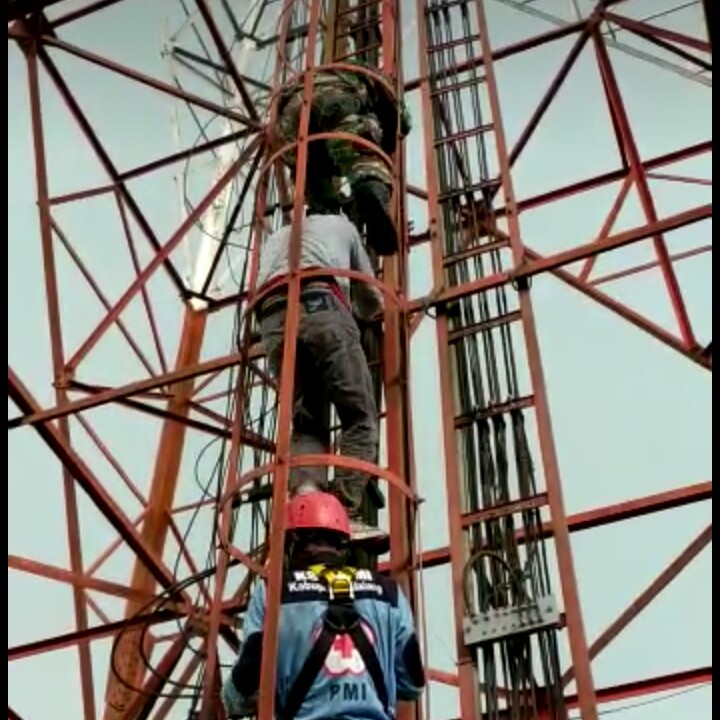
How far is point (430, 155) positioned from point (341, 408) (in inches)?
116

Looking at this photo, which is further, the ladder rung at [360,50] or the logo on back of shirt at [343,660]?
the ladder rung at [360,50]

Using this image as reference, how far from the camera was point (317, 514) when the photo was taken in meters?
6.66

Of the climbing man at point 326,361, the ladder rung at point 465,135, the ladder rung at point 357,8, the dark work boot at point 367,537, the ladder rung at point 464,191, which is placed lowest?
the dark work boot at point 367,537

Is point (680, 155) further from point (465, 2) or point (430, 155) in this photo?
point (430, 155)

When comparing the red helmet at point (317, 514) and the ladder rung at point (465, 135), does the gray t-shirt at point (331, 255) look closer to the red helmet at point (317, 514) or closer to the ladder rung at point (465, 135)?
the red helmet at point (317, 514)

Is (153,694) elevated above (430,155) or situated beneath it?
situated beneath

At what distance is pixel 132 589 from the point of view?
→ 11648 millimetres

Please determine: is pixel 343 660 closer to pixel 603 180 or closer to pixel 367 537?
pixel 367 537

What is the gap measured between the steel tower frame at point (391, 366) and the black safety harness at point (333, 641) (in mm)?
303

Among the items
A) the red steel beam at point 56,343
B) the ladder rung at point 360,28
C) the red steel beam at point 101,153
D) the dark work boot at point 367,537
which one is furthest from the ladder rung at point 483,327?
the red steel beam at point 101,153

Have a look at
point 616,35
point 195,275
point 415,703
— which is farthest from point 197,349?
point 415,703

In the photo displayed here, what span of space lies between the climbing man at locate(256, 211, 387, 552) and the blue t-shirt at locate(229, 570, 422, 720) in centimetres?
84

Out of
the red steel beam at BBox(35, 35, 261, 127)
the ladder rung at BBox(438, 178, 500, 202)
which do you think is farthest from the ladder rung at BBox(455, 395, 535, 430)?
the red steel beam at BBox(35, 35, 261, 127)

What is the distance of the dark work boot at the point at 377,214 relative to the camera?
27.5 feet
